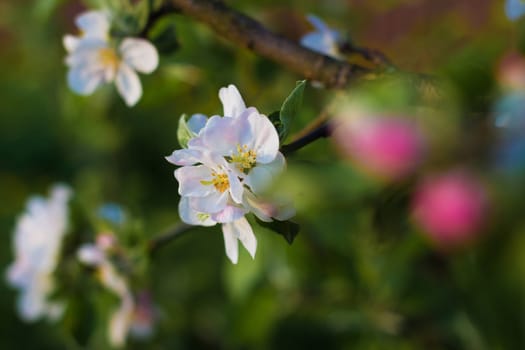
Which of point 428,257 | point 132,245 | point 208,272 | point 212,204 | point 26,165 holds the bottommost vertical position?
point 212,204

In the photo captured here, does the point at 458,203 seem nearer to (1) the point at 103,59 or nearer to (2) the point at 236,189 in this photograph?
(2) the point at 236,189

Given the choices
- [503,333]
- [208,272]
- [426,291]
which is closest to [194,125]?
[503,333]

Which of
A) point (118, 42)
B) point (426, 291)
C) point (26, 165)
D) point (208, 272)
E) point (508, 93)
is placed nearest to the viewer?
point (508, 93)

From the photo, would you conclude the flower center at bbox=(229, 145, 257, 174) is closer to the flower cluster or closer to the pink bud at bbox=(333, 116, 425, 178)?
the flower cluster

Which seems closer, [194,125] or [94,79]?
[194,125]

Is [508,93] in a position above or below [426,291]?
below

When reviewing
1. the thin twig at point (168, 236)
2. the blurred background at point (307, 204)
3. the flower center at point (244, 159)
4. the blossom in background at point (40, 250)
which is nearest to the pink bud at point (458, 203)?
the blurred background at point (307, 204)

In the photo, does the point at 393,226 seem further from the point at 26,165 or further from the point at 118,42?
the point at 26,165

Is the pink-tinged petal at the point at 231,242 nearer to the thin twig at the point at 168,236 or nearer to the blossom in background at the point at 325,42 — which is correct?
the thin twig at the point at 168,236

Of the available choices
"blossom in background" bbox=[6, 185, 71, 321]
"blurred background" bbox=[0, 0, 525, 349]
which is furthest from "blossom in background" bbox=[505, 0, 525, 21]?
"blossom in background" bbox=[6, 185, 71, 321]
